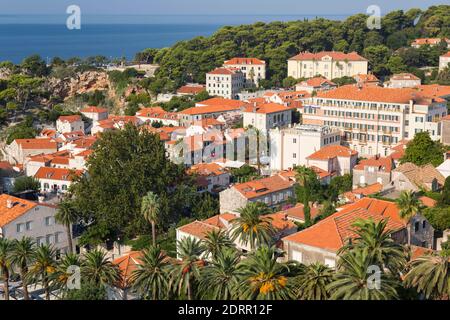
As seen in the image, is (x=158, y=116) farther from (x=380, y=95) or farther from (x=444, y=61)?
(x=444, y=61)

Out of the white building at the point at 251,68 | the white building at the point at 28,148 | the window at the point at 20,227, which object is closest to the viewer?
the window at the point at 20,227

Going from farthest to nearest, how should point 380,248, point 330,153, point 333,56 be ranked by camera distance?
point 333,56 → point 330,153 → point 380,248

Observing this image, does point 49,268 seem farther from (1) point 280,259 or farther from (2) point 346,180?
(2) point 346,180

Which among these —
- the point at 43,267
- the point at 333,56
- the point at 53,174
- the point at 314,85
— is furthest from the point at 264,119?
the point at 43,267

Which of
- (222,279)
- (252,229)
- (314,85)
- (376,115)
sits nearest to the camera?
(222,279)

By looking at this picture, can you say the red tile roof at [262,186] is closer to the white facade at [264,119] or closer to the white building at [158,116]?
the white facade at [264,119]

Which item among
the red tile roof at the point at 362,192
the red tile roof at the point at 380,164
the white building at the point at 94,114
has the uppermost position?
the red tile roof at the point at 380,164

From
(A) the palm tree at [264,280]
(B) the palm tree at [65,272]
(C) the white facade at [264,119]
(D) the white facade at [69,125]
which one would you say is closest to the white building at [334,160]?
(C) the white facade at [264,119]

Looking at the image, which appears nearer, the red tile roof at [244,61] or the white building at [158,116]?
the white building at [158,116]
